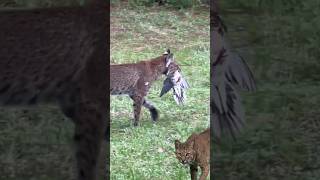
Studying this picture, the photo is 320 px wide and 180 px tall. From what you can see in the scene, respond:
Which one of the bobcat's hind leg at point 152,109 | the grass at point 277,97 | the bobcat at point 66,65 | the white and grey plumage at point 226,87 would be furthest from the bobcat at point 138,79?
the bobcat at point 66,65

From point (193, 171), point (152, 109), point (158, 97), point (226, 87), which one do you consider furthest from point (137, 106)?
point (193, 171)

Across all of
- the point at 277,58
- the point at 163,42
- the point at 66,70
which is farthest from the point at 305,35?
the point at 66,70

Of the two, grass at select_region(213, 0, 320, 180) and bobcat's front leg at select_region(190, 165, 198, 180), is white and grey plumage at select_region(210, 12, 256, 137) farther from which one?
bobcat's front leg at select_region(190, 165, 198, 180)

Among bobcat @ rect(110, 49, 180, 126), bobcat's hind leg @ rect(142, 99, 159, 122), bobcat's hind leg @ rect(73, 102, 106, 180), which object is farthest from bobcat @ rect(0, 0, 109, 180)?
bobcat's hind leg @ rect(142, 99, 159, 122)

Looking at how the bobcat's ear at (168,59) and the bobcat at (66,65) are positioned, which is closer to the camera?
the bobcat at (66,65)

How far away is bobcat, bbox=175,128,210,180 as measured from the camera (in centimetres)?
327

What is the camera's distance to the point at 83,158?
3234mm

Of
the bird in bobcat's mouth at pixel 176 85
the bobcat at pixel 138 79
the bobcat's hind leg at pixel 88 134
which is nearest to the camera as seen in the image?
the bobcat's hind leg at pixel 88 134

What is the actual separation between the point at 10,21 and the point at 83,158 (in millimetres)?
602

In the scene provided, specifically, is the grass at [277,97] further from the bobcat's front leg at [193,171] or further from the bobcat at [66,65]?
the bobcat at [66,65]

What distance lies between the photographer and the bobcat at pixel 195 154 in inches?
129

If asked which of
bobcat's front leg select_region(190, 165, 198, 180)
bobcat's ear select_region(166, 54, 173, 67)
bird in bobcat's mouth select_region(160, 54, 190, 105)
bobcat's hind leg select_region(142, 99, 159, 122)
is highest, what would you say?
bobcat's ear select_region(166, 54, 173, 67)

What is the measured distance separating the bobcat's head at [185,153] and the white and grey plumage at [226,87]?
0.46 m

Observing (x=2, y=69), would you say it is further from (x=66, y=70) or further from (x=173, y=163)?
(x=173, y=163)
